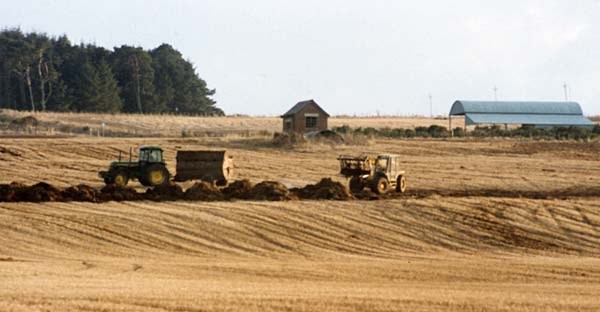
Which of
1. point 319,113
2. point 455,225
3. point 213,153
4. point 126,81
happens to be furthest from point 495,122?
point 455,225

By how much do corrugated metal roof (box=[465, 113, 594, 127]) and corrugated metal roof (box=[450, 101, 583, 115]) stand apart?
0.42 metres

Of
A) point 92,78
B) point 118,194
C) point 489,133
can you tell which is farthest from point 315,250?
point 92,78

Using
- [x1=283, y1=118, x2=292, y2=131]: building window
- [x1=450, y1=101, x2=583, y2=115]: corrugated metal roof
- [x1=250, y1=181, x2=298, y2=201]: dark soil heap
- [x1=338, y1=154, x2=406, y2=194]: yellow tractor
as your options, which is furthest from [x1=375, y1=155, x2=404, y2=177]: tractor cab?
[x1=450, y1=101, x2=583, y2=115]: corrugated metal roof

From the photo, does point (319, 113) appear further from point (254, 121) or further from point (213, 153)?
point (213, 153)

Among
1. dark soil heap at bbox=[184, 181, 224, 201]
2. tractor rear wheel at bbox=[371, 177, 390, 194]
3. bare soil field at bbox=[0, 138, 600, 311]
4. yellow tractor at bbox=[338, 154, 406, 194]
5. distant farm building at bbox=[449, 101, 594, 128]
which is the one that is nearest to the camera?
bare soil field at bbox=[0, 138, 600, 311]

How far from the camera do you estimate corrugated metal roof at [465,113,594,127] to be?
237 feet

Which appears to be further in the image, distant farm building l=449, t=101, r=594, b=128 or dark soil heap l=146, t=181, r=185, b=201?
distant farm building l=449, t=101, r=594, b=128

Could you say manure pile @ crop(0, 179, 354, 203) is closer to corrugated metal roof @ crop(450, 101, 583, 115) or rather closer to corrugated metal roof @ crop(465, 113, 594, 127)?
corrugated metal roof @ crop(465, 113, 594, 127)

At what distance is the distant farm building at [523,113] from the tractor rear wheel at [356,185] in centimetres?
4712

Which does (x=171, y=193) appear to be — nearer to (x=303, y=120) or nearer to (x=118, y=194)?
(x=118, y=194)

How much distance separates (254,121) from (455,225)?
202 ft

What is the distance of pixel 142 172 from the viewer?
2827 centimetres

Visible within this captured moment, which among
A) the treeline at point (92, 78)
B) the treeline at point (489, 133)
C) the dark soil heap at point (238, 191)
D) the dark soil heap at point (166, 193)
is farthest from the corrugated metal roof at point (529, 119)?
the dark soil heap at point (166, 193)

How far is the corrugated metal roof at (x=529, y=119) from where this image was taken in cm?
7238
